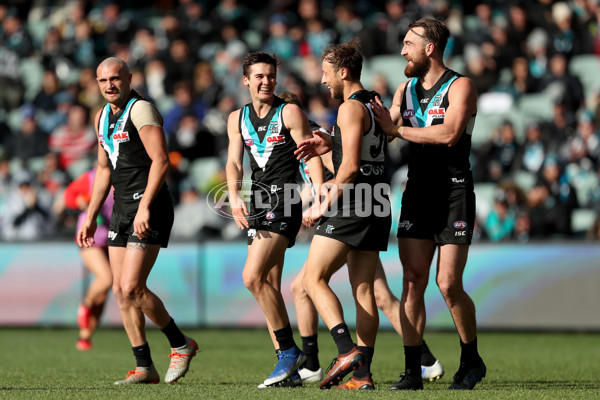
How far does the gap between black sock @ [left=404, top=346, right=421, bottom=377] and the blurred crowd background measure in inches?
288

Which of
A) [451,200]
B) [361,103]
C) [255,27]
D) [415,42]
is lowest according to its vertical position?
[451,200]

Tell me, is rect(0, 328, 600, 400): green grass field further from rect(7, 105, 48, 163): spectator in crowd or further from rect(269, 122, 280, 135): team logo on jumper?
rect(7, 105, 48, 163): spectator in crowd

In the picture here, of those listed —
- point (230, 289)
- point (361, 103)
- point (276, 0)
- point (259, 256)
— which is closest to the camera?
point (361, 103)

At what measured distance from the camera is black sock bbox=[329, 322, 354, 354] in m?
7.10

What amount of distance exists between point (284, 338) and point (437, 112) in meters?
2.13

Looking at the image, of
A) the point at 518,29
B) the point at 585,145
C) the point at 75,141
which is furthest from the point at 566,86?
the point at 75,141

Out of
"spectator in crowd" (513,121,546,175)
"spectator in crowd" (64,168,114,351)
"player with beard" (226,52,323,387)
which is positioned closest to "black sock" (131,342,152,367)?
"player with beard" (226,52,323,387)

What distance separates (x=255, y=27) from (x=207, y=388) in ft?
53.0

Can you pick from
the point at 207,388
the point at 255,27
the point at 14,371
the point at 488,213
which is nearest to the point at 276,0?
the point at 255,27

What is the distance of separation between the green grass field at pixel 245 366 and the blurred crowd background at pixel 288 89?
2.19 metres

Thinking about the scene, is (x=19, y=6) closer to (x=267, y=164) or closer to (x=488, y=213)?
(x=488, y=213)

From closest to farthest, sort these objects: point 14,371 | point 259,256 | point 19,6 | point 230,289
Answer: point 259,256, point 14,371, point 230,289, point 19,6

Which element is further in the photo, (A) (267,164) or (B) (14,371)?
(B) (14,371)

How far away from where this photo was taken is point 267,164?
25.6ft
